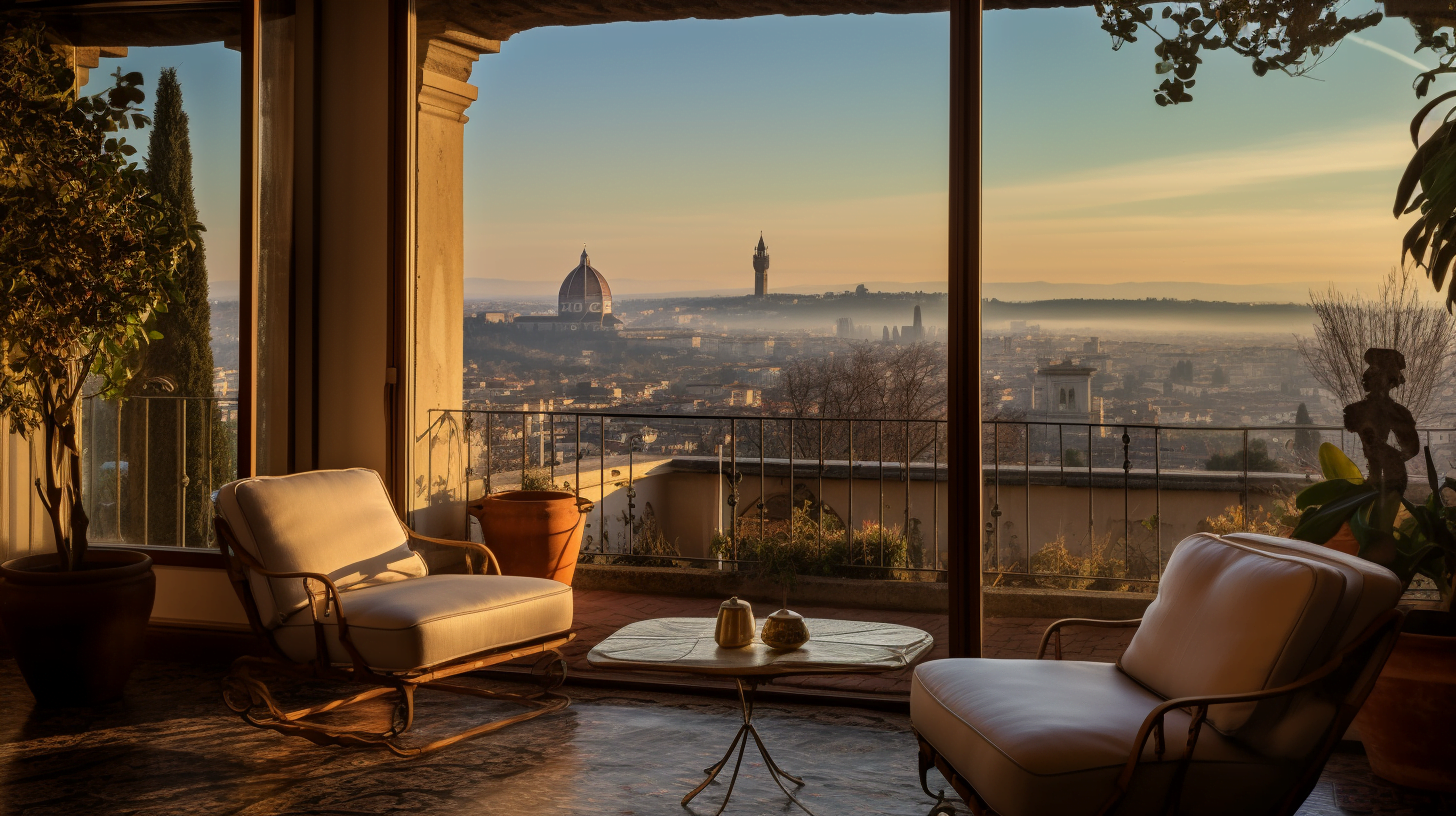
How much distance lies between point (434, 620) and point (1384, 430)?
2870mm

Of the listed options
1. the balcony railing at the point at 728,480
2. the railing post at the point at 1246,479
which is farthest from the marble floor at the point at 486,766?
the balcony railing at the point at 728,480

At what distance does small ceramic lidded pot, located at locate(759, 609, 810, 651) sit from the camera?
253 centimetres

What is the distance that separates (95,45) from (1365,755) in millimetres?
5225

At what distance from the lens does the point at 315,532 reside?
332cm

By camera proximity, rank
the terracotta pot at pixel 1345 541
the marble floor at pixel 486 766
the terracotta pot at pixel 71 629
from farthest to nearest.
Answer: the terracotta pot at pixel 71 629 → the terracotta pot at pixel 1345 541 → the marble floor at pixel 486 766

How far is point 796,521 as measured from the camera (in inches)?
232

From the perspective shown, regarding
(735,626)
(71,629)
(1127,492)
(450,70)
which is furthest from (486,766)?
(450,70)

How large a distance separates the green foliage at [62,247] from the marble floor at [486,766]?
0.84 meters

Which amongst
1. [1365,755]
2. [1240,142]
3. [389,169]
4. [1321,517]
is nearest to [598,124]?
[389,169]

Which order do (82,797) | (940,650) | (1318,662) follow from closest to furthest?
(1318,662)
(82,797)
(940,650)

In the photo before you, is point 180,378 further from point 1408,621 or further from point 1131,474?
point 1408,621

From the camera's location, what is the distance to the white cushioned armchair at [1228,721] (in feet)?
6.12

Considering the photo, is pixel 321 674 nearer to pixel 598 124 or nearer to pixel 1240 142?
pixel 1240 142

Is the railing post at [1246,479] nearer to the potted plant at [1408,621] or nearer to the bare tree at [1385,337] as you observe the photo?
the potted plant at [1408,621]
